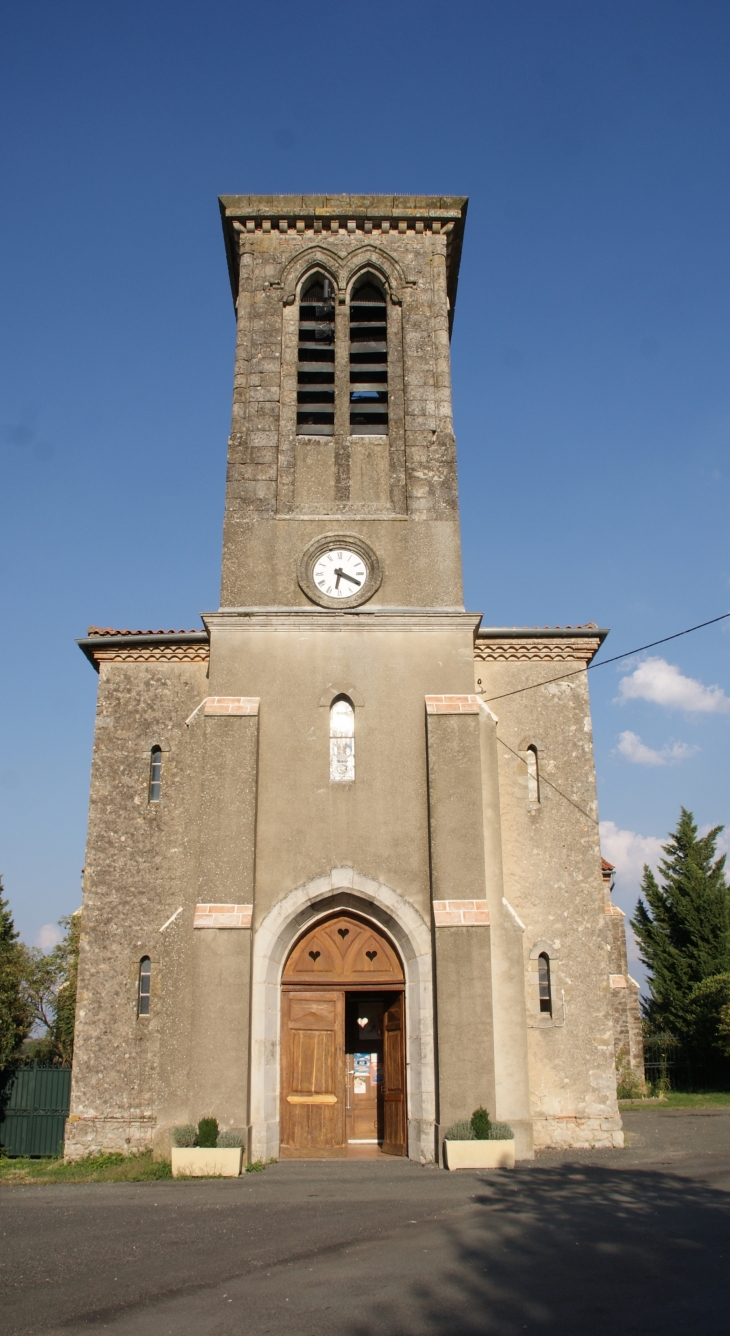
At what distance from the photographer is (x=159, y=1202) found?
35.5 feet

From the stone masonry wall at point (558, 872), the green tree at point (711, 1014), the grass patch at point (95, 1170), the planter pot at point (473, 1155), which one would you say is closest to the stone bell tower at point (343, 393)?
the stone masonry wall at point (558, 872)

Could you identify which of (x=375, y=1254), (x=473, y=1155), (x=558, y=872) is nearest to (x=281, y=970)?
(x=473, y=1155)

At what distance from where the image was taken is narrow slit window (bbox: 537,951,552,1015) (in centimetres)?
1524

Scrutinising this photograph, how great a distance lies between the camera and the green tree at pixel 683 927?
29.5m

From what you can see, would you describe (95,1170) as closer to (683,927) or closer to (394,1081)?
(394,1081)

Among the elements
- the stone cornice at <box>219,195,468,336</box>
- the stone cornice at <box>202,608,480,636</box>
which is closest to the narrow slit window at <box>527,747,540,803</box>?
the stone cornice at <box>202,608,480,636</box>

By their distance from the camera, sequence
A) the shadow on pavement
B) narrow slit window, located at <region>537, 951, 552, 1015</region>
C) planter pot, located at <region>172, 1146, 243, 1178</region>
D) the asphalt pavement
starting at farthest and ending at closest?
narrow slit window, located at <region>537, 951, 552, 1015</region>
planter pot, located at <region>172, 1146, 243, 1178</region>
the asphalt pavement
the shadow on pavement

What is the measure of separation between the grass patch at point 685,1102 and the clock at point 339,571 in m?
14.0

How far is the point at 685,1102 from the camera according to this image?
2359 centimetres

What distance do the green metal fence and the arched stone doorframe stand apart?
16.8 feet

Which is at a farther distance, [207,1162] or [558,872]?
[558,872]

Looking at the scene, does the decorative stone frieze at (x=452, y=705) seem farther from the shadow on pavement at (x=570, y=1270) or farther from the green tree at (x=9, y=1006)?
the green tree at (x=9, y=1006)

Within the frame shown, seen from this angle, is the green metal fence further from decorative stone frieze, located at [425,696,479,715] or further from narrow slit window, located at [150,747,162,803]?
decorative stone frieze, located at [425,696,479,715]

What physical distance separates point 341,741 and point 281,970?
3.44m
